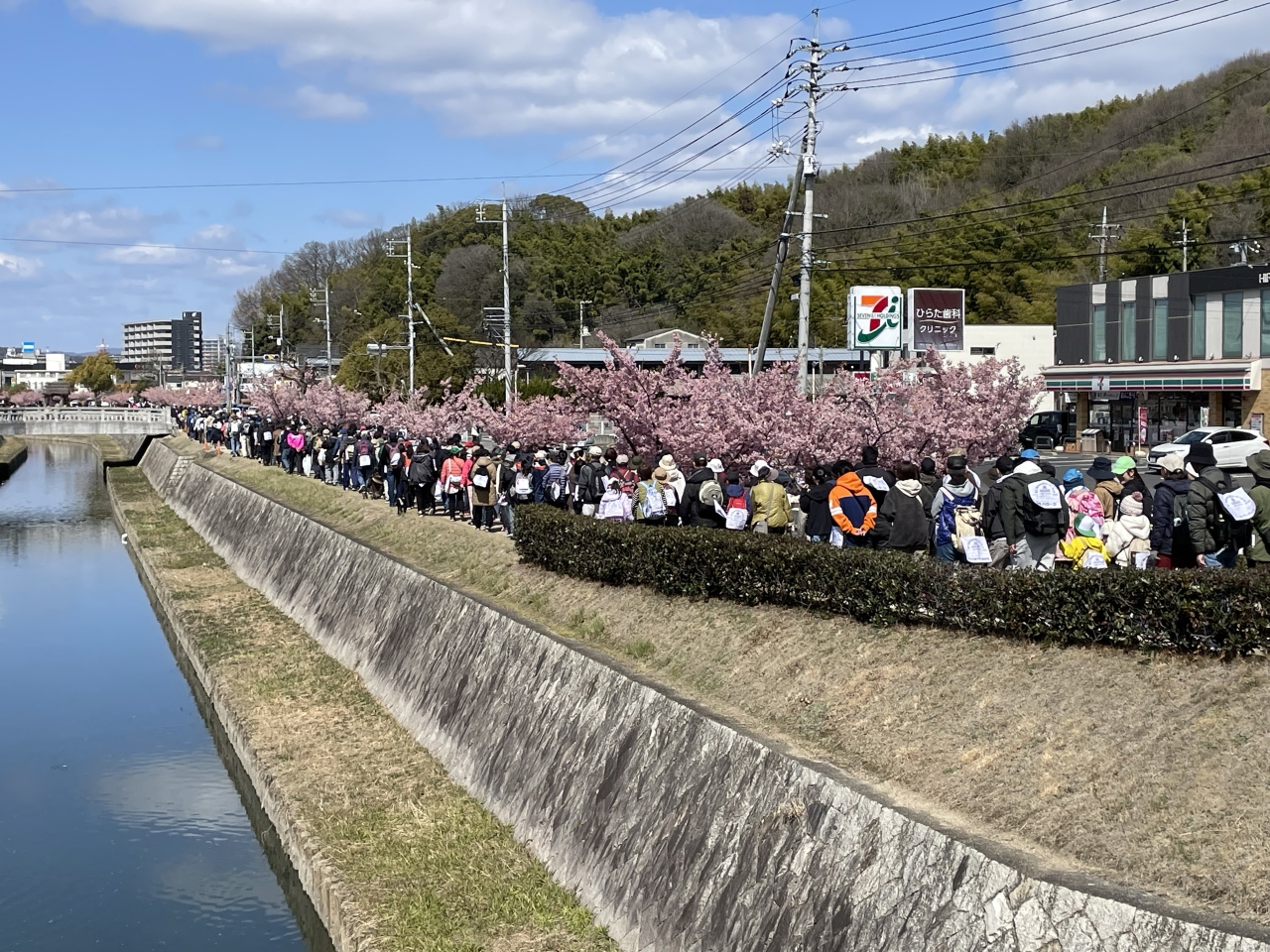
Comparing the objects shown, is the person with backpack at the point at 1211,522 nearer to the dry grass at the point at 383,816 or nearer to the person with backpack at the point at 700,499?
the dry grass at the point at 383,816

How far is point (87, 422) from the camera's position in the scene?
261 ft

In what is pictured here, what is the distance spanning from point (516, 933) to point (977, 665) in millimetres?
4003

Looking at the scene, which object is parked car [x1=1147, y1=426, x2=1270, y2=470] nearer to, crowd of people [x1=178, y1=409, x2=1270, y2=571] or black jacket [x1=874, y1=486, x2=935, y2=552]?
crowd of people [x1=178, y1=409, x2=1270, y2=571]

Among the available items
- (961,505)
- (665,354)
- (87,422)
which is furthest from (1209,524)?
(87,422)

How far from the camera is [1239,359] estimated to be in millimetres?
41688

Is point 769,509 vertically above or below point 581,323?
below

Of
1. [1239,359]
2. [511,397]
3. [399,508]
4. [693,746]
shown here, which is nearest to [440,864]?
[693,746]

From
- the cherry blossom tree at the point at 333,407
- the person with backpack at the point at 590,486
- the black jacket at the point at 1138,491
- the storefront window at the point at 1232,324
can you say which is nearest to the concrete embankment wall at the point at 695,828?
the person with backpack at the point at 590,486

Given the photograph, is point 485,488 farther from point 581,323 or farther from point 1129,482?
point 581,323

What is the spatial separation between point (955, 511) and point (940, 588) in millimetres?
1768

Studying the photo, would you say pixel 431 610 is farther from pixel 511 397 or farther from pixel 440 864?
pixel 511 397

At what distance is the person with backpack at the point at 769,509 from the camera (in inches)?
560

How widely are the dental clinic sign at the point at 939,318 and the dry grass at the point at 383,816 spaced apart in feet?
131

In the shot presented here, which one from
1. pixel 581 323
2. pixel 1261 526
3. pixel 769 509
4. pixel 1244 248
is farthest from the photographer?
pixel 581 323
